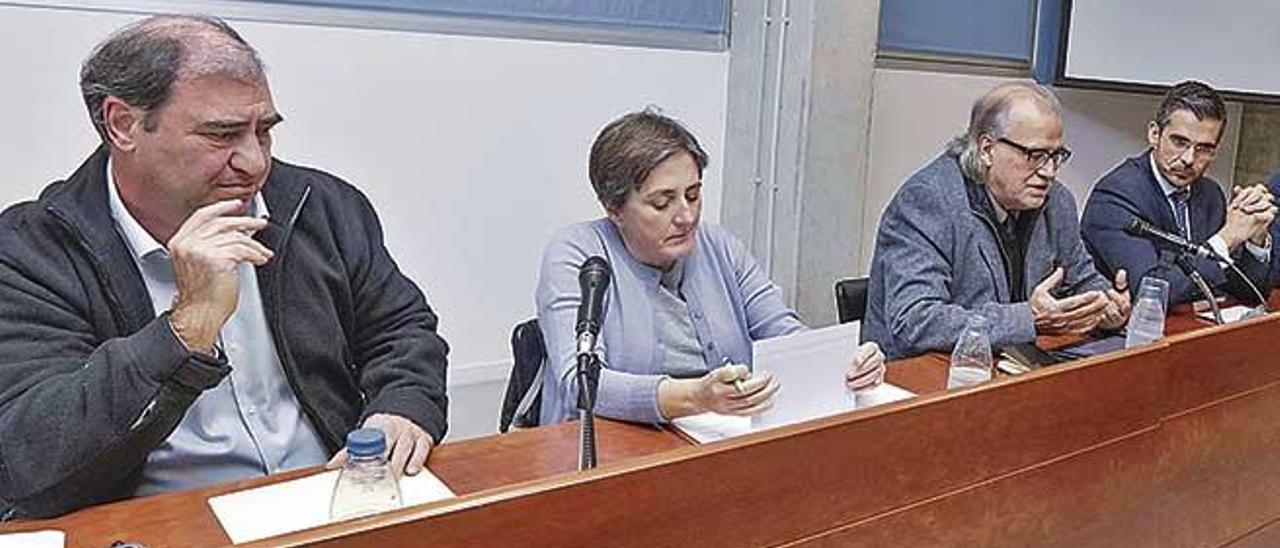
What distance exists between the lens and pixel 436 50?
2.93 metres

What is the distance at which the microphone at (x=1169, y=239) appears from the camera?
2383 millimetres

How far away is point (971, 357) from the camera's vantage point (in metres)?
1.97

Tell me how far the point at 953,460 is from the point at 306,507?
73cm

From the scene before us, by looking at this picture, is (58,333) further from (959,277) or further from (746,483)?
(959,277)

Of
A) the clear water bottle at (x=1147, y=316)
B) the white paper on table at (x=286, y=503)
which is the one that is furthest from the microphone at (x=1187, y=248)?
the white paper on table at (x=286, y=503)

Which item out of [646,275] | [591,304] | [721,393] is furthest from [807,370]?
[646,275]

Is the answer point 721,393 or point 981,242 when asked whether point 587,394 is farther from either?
point 981,242

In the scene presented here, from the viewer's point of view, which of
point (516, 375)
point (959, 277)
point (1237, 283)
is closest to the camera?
point (516, 375)

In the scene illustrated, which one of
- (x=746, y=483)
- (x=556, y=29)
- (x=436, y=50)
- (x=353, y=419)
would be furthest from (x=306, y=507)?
(x=556, y=29)

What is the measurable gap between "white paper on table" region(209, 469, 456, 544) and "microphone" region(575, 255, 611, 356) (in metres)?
0.24

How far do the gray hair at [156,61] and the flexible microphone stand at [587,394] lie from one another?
1.92ft

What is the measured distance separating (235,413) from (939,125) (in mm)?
3226

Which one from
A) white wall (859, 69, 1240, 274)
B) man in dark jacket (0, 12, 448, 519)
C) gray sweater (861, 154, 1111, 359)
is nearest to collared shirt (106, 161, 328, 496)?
man in dark jacket (0, 12, 448, 519)

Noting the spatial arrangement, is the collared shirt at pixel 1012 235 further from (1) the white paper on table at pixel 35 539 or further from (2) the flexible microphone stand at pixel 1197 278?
(1) the white paper on table at pixel 35 539
